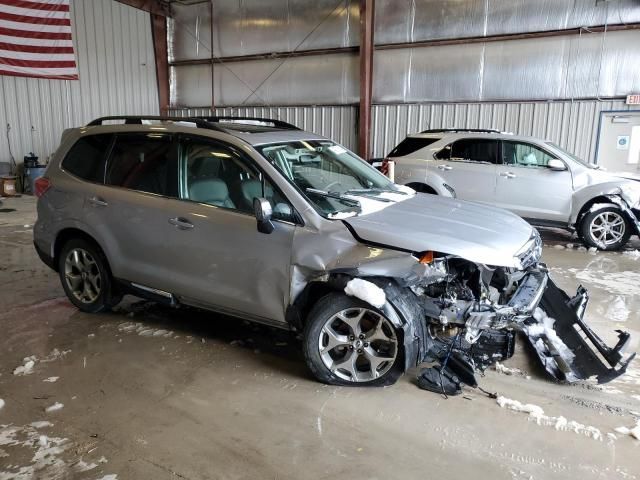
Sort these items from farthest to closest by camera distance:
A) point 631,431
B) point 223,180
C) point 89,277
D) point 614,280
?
point 614,280
point 89,277
point 223,180
point 631,431

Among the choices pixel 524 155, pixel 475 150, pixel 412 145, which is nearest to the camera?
pixel 524 155

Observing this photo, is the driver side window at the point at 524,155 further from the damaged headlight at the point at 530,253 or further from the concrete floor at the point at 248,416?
the damaged headlight at the point at 530,253

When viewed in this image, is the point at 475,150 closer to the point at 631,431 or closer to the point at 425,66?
the point at 425,66

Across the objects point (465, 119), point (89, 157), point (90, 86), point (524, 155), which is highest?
point (90, 86)

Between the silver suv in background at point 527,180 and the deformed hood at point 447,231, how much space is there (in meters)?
4.55

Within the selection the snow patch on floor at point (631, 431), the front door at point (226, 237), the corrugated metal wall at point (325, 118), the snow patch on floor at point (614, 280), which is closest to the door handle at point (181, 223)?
the front door at point (226, 237)

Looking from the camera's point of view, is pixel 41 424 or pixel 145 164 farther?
pixel 145 164

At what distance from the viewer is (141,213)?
4.12 m

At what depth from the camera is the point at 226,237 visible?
3.69 m

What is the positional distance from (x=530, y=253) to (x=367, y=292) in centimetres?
118

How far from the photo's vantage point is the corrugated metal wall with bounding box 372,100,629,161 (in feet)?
36.6

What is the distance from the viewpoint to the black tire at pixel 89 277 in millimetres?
4539

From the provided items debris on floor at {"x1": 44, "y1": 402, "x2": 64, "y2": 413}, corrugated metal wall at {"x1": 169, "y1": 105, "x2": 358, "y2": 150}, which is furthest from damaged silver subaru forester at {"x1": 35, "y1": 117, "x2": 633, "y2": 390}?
corrugated metal wall at {"x1": 169, "y1": 105, "x2": 358, "y2": 150}

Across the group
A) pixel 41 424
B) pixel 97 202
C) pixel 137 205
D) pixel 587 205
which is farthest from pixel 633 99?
pixel 41 424
